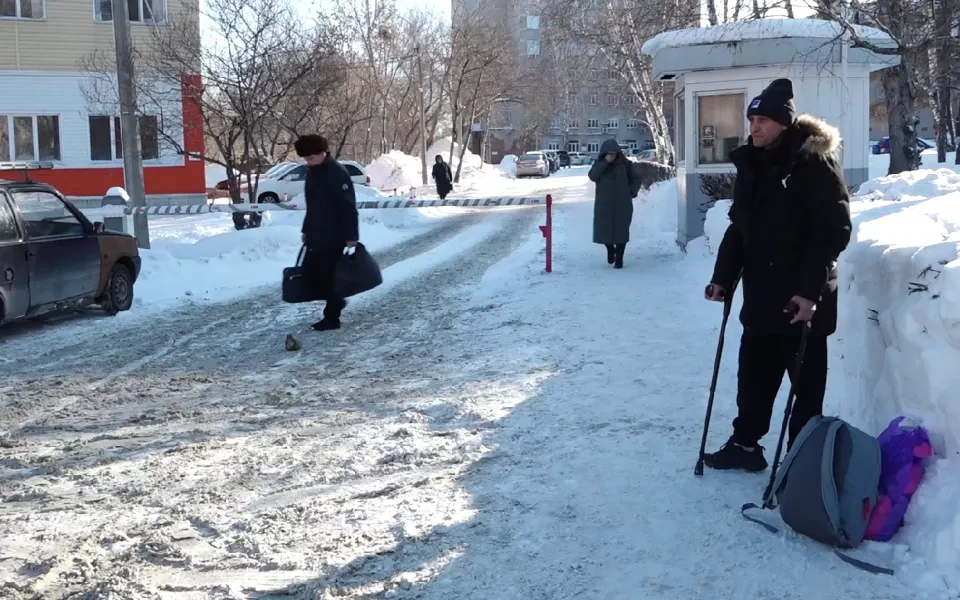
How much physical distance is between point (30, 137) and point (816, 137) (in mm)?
28723

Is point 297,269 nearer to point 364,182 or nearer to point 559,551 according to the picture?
point 559,551

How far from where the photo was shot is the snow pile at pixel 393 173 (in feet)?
153

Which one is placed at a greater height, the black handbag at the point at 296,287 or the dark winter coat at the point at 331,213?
Answer: the dark winter coat at the point at 331,213

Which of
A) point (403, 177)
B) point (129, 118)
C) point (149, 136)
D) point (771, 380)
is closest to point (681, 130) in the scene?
point (129, 118)

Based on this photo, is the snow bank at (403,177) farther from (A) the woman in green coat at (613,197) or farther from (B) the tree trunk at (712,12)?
(A) the woman in green coat at (613,197)

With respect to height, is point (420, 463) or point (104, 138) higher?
point (104, 138)

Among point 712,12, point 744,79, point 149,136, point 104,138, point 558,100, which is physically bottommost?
point 744,79

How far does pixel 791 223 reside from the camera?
4.68 m

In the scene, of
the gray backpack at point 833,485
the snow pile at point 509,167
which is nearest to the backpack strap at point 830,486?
the gray backpack at point 833,485

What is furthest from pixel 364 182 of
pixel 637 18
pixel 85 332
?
pixel 85 332

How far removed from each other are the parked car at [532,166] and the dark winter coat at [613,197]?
156 ft

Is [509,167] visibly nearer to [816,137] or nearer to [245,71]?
[245,71]

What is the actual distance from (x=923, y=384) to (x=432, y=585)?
2.24 meters

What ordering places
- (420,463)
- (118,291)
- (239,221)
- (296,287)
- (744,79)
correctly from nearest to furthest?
(420,463), (296,287), (118,291), (744,79), (239,221)
